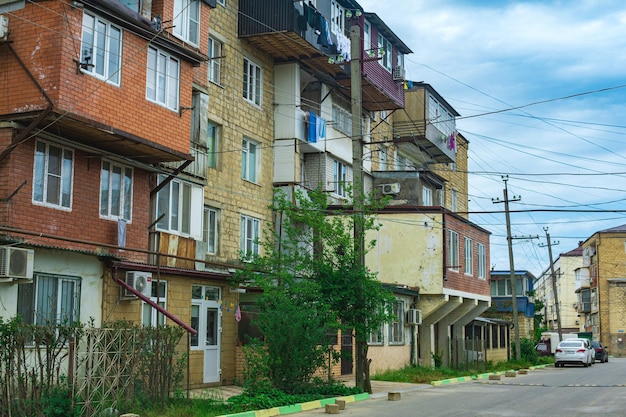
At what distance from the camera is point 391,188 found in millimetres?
37719

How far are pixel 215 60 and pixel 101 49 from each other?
917 cm

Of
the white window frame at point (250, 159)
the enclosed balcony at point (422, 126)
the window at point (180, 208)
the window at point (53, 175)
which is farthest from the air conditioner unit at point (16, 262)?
the enclosed balcony at point (422, 126)

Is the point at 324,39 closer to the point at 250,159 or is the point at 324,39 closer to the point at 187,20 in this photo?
the point at 250,159

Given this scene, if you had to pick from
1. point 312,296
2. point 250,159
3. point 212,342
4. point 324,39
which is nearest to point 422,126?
point 324,39

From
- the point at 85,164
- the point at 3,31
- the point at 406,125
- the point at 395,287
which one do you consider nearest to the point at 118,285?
the point at 85,164

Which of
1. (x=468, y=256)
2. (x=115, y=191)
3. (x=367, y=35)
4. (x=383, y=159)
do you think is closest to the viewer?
(x=115, y=191)

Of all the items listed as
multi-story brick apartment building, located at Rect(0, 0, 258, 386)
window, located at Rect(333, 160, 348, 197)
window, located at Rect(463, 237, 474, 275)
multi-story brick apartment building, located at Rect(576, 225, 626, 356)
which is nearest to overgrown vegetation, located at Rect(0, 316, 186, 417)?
multi-story brick apartment building, located at Rect(0, 0, 258, 386)

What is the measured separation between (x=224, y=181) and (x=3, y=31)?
35.2 ft

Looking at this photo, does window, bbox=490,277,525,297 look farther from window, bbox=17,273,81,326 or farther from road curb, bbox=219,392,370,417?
window, bbox=17,273,81,326

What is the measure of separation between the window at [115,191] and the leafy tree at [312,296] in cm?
377

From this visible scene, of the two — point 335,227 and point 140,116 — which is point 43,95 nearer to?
point 140,116

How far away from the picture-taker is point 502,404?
19.1 metres

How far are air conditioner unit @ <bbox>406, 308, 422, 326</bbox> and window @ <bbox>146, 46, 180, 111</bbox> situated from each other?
15660 mm

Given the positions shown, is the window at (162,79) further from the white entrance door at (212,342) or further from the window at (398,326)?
the window at (398,326)
